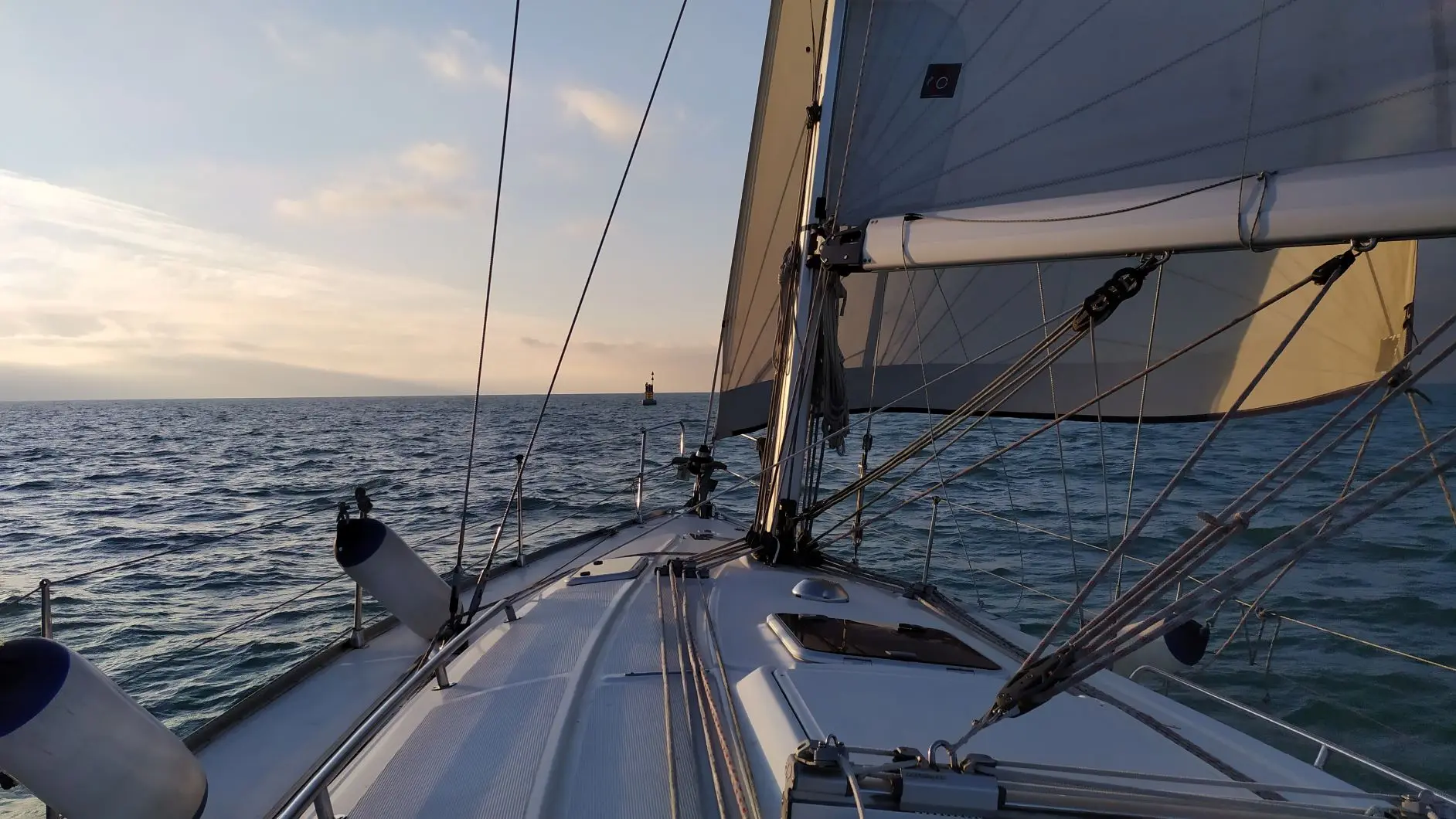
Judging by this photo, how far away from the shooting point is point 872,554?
779cm

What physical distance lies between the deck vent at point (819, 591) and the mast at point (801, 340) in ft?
1.90

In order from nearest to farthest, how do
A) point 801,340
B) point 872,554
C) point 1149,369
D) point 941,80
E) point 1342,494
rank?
point 1342,494 < point 1149,369 < point 941,80 < point 801,340 < point 872,554

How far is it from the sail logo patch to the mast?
480mm

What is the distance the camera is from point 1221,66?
2877 mm

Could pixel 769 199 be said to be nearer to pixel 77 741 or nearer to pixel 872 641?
pixel 872 641

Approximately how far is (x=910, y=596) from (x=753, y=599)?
2.89 feet

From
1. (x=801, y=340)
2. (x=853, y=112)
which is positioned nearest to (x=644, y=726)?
(x=801, y=340)

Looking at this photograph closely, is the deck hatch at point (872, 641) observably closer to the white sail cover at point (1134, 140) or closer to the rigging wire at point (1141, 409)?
the rigging wire at point (1141, 409)

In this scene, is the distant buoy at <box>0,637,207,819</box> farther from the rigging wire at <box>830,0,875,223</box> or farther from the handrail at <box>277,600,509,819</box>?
the rigging wire at <box>830,0,875,223</box>

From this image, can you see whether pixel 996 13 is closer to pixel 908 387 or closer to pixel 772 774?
pixel 908 387

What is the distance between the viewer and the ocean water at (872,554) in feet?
15.0

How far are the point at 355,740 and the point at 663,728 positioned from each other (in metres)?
0.80

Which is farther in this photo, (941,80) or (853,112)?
(853,112)

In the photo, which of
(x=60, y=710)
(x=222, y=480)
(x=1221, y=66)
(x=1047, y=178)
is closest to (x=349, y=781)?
(x=60, y=710)
